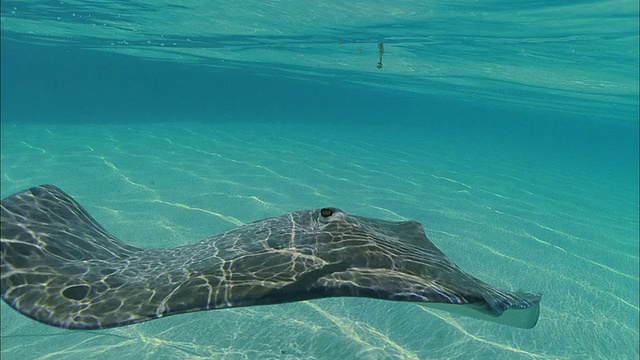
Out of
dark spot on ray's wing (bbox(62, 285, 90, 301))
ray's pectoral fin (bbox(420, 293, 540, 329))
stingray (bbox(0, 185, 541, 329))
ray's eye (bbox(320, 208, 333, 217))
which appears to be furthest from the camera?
ray's eye (bbox(320, 208, 333, 217))

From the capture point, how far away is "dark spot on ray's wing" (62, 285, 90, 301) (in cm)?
267

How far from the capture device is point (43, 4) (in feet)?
64.4

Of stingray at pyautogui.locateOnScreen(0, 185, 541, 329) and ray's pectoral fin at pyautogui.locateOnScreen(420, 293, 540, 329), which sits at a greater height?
stingray at pyautogui.locateOnScreen(0, 185, 541, 329)

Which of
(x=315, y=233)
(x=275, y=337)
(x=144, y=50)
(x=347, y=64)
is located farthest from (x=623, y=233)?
(x=144, y=50)

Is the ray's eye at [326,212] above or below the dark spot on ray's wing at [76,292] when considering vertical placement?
above

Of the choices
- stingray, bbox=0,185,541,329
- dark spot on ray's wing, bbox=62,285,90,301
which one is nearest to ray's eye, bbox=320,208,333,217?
stingray, bbox=0,185,541,329

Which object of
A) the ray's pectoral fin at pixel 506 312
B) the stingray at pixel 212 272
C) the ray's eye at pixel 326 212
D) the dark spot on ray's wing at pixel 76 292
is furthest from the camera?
the ray's eye at pixel 326 212

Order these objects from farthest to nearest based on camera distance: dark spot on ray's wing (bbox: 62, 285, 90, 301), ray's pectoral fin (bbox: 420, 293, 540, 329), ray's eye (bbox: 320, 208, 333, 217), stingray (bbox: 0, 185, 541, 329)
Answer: ray's eye (bbox: 320, 208, 333, 217) → ray's pectoral fin (bbox: 420, 293, 540, 329) → dark spot on ray's wing (bbox: 62, 285, 90, 301) → stingray (bbox: 0, 185, 541, 329)

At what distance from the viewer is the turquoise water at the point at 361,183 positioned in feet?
19.0

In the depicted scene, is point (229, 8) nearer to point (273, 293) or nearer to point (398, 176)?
point (398, 176)

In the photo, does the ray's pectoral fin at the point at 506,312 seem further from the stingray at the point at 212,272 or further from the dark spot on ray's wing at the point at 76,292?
the dark spot on ray's wing at the point at 76,292

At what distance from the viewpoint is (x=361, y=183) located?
52.3 feet

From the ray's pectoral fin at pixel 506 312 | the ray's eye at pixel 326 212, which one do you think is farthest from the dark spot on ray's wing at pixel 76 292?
the ray's pectoral fin at pixel 506 312

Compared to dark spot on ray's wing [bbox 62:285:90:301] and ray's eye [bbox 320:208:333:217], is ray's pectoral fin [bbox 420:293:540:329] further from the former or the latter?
dark spot on ray's wing [bbox 62:285:90:301]
